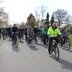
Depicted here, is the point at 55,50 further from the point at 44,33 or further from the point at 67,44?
Answer: the point at 44,33

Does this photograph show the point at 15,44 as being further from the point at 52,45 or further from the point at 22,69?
the point at 22,69

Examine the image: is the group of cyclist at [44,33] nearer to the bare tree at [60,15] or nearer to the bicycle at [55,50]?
the bicycle at [55,50]

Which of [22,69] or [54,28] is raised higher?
[54,28]

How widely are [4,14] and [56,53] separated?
8980 cm

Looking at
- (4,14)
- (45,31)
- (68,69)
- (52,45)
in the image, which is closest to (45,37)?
(45,31)

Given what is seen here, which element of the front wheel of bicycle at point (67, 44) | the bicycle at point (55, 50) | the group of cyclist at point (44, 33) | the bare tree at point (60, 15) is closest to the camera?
the bicycle at point (55, 50)

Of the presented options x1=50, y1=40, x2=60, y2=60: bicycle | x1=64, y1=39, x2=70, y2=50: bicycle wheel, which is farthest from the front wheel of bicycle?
x1=50, y1=40, x2=60, y2=60: bicycle

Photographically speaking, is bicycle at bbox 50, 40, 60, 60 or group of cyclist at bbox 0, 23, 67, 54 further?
group of cyclist at bbox 0, 23, 67, 54

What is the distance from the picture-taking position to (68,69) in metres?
11.6

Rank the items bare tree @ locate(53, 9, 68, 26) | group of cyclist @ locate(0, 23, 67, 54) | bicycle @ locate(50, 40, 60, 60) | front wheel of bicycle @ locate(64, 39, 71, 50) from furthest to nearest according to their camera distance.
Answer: bare tree @ locate(53, 9, 68, 26)
front wheel of bicycle @ locate(64, 39, 71, 50)
group of cyclist @ locate(0, 23, 67, 54)
bicycle @ locate(50, 40, 60, 60)

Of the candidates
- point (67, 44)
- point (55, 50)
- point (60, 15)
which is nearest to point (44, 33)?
point (67, 44)

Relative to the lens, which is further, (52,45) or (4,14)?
(4,14)

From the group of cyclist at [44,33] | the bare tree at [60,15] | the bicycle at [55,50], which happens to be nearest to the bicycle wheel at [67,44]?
the group of cyclist at [44,33]

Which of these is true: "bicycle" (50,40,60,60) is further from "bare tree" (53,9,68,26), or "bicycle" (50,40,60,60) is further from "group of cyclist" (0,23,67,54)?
"bare tree" (53,9,68,26)
